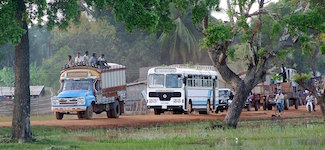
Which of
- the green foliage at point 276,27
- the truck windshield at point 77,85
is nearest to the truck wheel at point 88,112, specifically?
the truck windshield at point 77,85

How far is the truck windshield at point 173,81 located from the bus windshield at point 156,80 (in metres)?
0.37

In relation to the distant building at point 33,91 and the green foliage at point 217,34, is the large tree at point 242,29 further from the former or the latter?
the distant building at point 33,91

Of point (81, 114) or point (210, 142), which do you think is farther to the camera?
point (81, 114)

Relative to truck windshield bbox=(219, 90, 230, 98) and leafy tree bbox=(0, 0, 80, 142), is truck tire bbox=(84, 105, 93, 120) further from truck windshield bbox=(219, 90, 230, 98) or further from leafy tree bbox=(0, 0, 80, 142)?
truck windshield bbox=(219, 90, 230, 98)

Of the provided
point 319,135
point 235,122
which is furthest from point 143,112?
point 319,135

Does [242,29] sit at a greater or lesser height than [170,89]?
greater

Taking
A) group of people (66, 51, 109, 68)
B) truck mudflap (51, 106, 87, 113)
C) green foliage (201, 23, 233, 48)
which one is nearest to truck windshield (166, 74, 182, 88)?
group of people (66, 51, 109, 68)

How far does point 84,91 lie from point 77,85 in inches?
29.6

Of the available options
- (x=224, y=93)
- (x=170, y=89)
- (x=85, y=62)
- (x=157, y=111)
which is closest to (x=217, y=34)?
(x=85, y=62)

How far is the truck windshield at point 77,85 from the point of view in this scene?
116 feet

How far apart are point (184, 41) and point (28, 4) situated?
49.5 metres

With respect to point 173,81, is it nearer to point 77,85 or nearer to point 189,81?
point 189,81

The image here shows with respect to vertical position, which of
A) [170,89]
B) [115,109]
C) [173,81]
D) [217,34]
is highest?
[217,34]

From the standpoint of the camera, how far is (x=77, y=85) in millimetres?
35625
